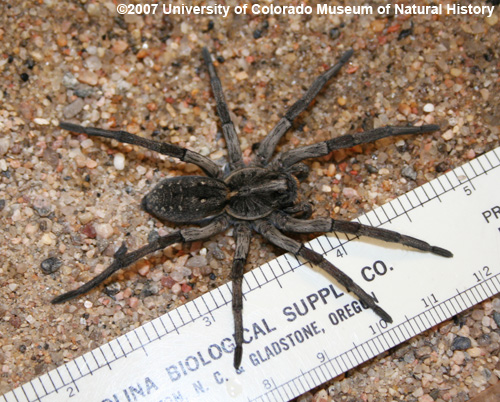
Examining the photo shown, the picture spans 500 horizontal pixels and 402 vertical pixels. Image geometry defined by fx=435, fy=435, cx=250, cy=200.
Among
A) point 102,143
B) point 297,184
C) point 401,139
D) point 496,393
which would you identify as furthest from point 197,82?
point 496,393

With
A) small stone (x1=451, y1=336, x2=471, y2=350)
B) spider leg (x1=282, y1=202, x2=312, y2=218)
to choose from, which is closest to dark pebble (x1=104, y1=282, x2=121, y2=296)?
spider leg (x1=282, y1=202, x2=312, y2=218)

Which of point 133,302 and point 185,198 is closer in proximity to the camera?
point 185,198

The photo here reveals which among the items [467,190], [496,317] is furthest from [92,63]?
[496,317]

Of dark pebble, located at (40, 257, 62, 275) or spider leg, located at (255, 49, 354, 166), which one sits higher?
spider leg, located at (255, 49, 354, 166)

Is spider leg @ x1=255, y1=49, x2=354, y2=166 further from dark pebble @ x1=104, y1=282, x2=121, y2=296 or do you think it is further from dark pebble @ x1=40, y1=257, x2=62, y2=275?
dark pebble @ x1=40, y1=257, x2=62, y2=275

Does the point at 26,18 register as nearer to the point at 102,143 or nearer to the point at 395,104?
the point at 102,143

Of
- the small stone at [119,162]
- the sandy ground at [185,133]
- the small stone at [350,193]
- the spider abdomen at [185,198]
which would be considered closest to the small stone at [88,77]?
the sandy ground at [185,133]

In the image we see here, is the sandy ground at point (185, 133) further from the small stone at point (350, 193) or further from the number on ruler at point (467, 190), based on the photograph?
the number on ruler at point (467, 190)

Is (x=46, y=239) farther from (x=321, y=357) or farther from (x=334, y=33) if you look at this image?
(x=334, y=33)
